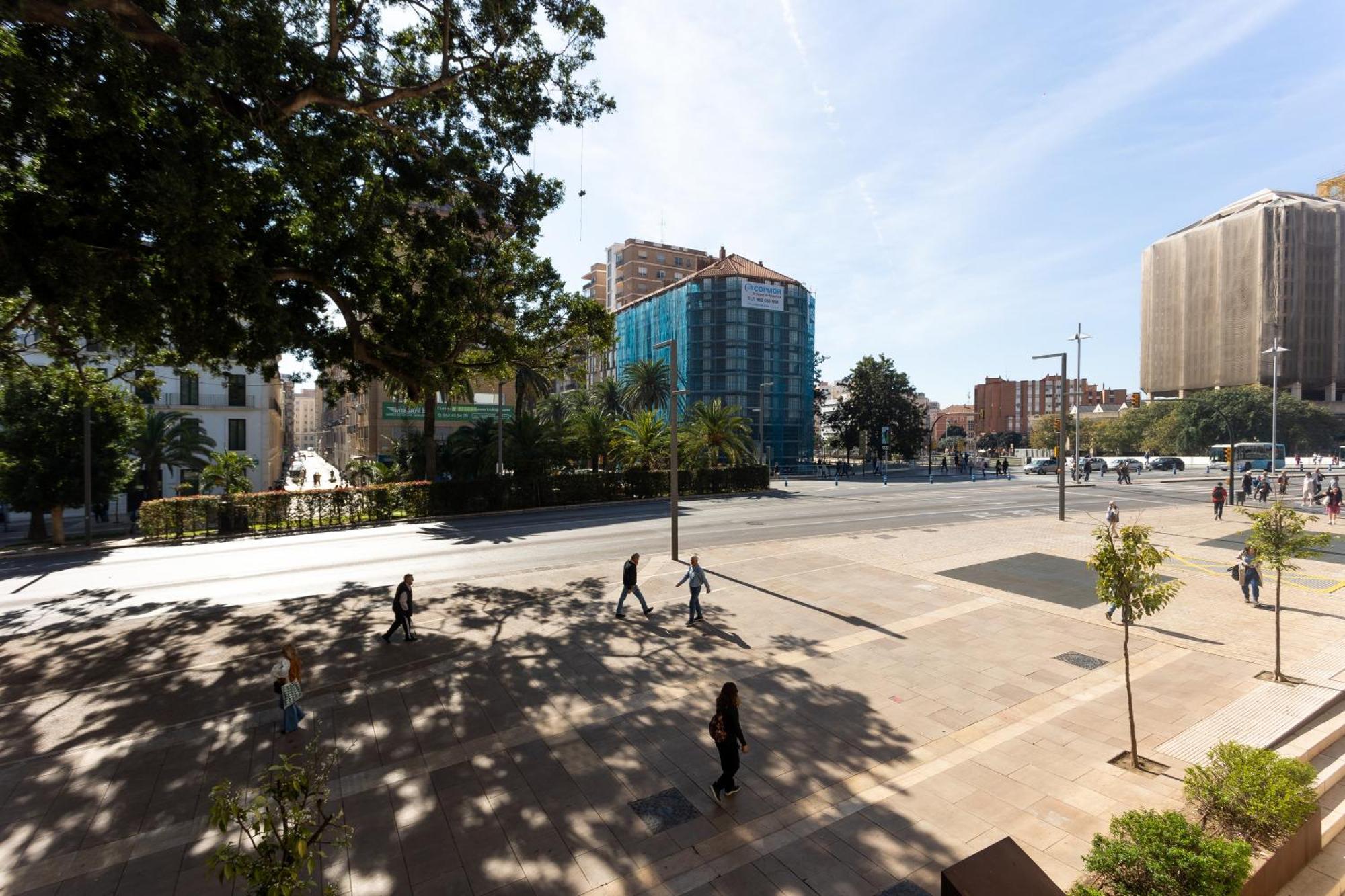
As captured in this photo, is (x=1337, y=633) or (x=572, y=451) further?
(x=572, y=451)

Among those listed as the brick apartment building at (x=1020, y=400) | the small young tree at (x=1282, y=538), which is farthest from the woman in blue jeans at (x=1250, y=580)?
the brick apartment building at (x=1020, y=400)

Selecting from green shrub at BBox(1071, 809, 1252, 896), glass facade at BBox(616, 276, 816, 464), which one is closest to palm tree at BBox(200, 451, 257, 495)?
green shrub at BBox(1071, 809, 1252, 896)

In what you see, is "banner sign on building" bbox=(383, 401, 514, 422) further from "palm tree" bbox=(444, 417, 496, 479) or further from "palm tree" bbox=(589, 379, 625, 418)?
"palm tree" bbox=(444, 417, 496, 479)

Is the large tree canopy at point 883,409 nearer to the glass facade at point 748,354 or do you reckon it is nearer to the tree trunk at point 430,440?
the glass facade at point 748,354

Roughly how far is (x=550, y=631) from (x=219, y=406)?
139 ft

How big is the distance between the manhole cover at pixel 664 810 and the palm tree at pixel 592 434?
93.2 ft

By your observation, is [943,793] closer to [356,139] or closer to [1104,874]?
[1104,874]

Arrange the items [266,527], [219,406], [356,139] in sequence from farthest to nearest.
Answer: [219,406] < [266,527] < [356,139]

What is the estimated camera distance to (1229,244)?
91.9m

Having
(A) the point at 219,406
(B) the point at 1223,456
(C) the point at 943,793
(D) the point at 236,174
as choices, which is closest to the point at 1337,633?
(C) the point at 943,793

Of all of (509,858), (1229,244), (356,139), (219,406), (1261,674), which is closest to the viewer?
(509,858)

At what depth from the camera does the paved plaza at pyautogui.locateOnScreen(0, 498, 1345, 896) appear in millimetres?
5719

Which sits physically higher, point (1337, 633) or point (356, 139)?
point (356, 139)

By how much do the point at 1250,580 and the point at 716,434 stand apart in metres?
27.7
